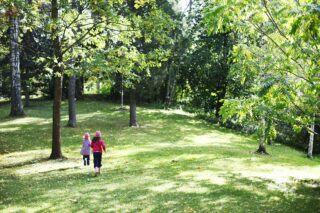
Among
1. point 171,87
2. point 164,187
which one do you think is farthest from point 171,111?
point 164,187

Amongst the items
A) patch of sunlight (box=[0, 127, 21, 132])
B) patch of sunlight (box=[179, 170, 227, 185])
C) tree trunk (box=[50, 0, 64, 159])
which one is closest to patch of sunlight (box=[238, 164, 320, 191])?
patch of sunlight (box=[179, 170, 227, 185])

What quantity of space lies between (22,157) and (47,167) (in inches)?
115

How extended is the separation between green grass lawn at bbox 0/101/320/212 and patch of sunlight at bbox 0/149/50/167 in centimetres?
5

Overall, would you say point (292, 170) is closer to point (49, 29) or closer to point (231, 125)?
point (49, 29)

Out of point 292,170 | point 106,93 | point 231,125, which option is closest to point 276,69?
point 292,170

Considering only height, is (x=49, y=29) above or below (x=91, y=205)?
above

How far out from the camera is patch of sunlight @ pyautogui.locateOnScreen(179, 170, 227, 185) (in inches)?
611

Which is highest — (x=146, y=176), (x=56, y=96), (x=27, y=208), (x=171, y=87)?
(x=171, y=87)

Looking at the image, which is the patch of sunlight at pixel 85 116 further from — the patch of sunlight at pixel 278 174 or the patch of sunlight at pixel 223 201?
the patch of sunlight at pixel 223 201

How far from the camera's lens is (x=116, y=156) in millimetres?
21266

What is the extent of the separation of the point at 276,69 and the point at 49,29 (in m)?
10.7

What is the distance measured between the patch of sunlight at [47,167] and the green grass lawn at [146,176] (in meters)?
0.05

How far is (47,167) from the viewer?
58.4 feet

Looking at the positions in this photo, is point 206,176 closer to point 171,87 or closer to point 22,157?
point 22,157
